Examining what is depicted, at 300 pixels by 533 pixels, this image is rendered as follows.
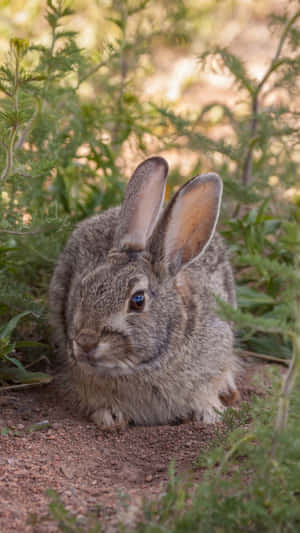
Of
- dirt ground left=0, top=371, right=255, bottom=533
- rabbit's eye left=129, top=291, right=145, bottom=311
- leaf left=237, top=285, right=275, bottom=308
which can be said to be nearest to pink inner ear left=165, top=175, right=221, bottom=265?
rabbit's eye left=129, top=291, right=145, bottom=311

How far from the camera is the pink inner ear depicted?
4.39 metres

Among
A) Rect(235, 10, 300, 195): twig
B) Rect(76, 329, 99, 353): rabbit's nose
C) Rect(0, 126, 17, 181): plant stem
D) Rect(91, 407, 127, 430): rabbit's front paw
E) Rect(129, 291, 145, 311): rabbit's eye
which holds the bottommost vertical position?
Rect(91, 407, 127, 430): rabbit's front paw

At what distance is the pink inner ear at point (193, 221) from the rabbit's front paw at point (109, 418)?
1152mm

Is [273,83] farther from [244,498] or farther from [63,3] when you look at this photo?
[244,498]

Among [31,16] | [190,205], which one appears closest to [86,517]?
[190,205]

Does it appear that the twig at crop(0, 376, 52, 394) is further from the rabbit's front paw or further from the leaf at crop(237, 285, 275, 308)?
the leaf at crop(237, 285, 275, 308)

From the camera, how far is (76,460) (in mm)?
3838

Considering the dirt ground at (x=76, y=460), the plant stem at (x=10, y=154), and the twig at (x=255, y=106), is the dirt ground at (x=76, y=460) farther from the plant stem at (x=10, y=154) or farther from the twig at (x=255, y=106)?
the twig at (x=255, y=106)

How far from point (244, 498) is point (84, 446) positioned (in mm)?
1612

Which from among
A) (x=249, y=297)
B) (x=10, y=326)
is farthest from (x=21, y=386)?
(x=249, y=297)

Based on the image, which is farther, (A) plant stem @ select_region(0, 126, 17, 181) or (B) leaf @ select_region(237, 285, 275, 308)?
(B) leaf @ select_region(237, 285, 275, 308)

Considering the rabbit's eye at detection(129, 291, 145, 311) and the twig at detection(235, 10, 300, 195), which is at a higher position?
the twig at detection(235, 10, 300, 195)

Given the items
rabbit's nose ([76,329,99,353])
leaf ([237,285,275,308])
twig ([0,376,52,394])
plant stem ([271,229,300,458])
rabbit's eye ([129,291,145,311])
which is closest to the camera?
plant stem ([271,229,300,458])

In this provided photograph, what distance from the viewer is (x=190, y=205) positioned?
4426 millimetres
